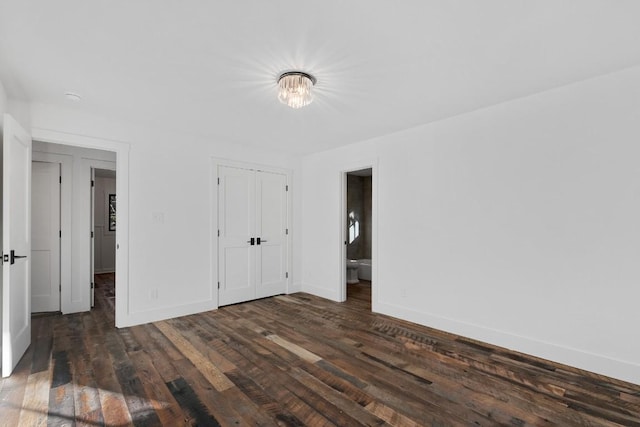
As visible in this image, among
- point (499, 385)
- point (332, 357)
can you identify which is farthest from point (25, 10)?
point (499, 385)

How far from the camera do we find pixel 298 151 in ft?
17.0

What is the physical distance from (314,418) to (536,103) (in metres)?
3.18

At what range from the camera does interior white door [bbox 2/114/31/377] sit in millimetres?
2447

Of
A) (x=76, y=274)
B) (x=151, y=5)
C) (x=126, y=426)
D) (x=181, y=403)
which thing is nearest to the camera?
(x=151, y=5)

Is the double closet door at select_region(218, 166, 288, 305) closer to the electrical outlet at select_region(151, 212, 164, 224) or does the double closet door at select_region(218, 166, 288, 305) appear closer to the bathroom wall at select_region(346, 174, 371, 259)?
the electrical outlet at select_region(151, 212, 164, 224)

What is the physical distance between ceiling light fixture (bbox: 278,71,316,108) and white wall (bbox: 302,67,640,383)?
1800 mm

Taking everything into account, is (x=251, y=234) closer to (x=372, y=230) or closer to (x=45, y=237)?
(x=372, y=230)

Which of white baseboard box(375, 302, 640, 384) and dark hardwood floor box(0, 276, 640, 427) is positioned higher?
white baseboard box(375, 302, 640, 384)

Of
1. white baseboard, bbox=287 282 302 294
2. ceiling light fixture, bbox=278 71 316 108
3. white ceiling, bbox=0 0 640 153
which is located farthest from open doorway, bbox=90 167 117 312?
ceiling light fixture, bbox=278 71 316 108

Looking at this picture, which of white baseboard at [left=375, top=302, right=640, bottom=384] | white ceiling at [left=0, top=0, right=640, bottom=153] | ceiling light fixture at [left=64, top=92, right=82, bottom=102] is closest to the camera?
white ceiling at [left=0, top=0, right=640, bottom=153]

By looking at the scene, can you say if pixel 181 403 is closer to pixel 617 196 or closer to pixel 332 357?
pixel 332 357

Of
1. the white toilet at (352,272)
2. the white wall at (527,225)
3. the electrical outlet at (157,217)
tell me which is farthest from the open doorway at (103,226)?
the white wall at (527,225)

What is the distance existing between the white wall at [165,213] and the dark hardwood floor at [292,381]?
496 mm

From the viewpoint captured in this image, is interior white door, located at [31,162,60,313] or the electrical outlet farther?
interior white door, located at [31,162,60,313]
